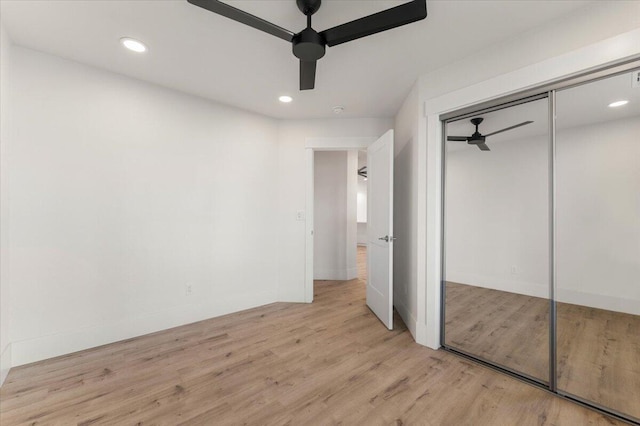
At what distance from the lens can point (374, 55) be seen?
2.27 meters

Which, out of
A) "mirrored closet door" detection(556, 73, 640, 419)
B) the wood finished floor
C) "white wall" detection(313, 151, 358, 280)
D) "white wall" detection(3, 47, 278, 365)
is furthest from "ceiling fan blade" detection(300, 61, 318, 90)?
"white wall" detection(313, 151, 358, 280)

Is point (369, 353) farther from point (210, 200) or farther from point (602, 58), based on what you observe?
point (602, 58)

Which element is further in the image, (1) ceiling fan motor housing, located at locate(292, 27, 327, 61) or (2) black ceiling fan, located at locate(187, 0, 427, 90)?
(1) ceiling fan motor housing, located at locate(292, 27, 327, 61)

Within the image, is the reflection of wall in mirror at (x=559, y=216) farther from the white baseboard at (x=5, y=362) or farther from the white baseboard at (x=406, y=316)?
the white baseboard at (x=5, y=362)

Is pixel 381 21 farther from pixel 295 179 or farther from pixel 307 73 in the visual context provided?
pixel 295 179

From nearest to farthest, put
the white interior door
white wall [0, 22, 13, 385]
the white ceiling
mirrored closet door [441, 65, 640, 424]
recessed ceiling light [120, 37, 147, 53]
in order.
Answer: the white ceiling, mirrored closet door [441, 65, 640, 424], white wall [0, 22, 13, 385], recessed ceiling light [120, 37, 147, 53], the white interior door

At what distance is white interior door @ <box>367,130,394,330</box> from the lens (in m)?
2.90

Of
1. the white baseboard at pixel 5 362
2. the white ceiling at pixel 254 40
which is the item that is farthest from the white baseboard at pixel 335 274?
the white baseboard at pixel 5 362

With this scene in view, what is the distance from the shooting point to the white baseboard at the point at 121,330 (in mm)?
2209

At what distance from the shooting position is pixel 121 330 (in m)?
2.61

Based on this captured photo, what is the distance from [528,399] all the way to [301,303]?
8.39 ft

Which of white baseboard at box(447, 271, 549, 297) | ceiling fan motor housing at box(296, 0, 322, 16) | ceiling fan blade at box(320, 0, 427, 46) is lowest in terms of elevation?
white baseboard at box(447, 271, 549, 297)

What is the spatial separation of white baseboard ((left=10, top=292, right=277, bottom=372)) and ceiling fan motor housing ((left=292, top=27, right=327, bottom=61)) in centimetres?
286

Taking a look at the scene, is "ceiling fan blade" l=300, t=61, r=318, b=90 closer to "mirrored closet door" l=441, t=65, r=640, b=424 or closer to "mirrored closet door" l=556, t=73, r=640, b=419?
"mirrored closet door" l=441, t=65, r=640, b=424
